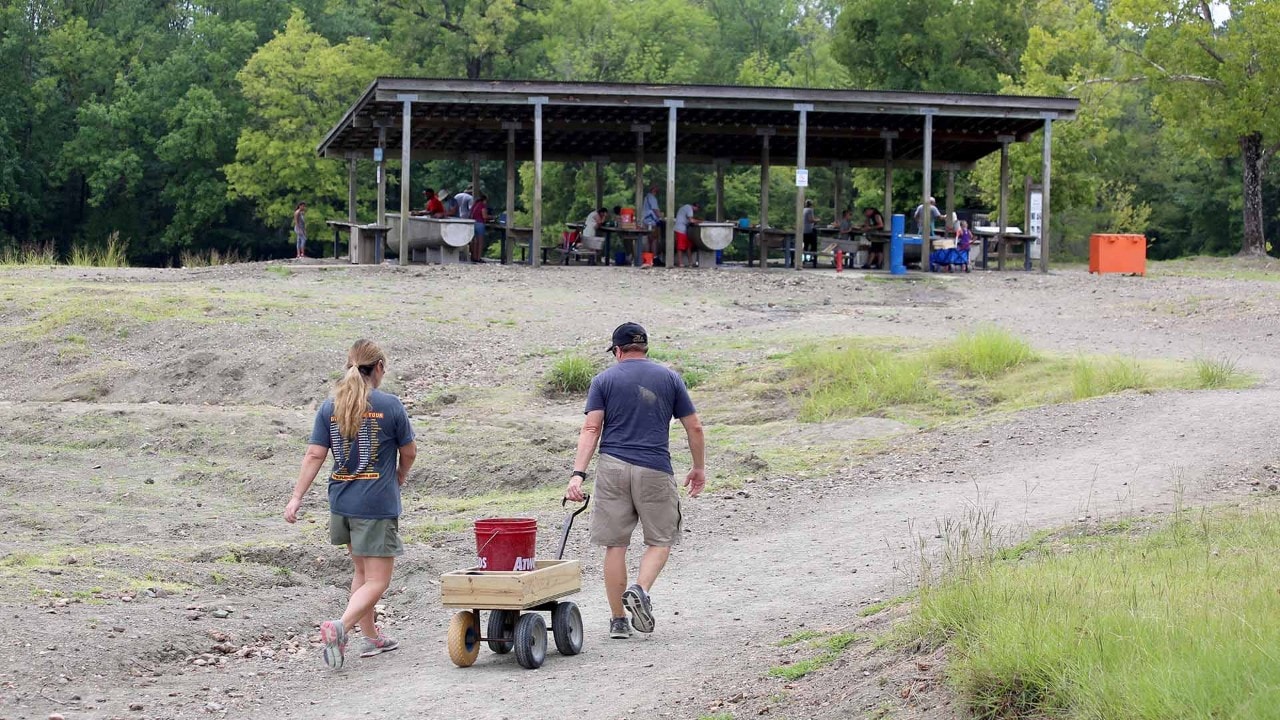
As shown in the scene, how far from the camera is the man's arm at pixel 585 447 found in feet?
26.9

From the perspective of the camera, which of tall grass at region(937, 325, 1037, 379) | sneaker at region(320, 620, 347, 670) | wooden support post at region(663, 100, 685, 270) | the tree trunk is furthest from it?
the tree trunk

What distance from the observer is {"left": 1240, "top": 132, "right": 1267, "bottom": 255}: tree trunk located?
44031 millimetres

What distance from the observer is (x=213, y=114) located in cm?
5978

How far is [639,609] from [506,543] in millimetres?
809

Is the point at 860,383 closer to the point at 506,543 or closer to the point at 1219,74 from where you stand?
the point at 506,543

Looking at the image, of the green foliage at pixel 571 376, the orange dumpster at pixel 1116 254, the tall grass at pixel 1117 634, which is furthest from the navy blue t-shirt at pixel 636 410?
the orange dumpster at pixel 1116 254

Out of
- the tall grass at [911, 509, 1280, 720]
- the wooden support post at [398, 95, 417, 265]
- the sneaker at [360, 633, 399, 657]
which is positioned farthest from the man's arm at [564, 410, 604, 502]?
the wooden support post at [398, 95, 417, 265]

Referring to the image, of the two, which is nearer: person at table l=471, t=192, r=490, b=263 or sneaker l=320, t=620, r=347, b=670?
sneaker l=320, t=620, r=347, b=670

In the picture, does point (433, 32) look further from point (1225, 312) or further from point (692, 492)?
point (692, 492)

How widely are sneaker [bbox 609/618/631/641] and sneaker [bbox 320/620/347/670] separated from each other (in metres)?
1.41

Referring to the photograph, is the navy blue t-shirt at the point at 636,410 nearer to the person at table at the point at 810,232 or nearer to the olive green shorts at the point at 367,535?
the olive green shorts at the point at 367,535

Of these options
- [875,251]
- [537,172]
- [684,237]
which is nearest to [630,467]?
[537,172]

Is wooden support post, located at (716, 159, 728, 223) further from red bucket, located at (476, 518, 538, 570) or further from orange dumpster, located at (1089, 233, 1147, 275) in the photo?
red bucket, located at (476, 518, 538, 570)

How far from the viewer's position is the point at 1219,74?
1684 inches
